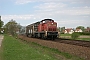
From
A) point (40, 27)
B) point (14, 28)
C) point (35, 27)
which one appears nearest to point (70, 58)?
point (40, 27)

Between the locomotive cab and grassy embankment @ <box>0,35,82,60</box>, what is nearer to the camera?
grassy embankment @ <box>0,35,82,60</box>

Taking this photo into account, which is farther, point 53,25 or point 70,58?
point 53,25

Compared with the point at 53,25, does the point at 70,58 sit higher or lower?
lower

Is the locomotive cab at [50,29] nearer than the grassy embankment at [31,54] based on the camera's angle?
No

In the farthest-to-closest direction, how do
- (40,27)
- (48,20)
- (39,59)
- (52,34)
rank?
(40,27), (48,20), (52,34), (39,59)

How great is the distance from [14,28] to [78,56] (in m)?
76.7

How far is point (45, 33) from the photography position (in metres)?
38.6

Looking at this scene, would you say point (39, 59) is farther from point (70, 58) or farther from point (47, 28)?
point (47, 28)

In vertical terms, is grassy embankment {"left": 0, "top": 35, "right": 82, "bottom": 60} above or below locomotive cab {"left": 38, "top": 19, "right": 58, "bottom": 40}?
below

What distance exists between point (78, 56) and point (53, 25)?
25.3 metres

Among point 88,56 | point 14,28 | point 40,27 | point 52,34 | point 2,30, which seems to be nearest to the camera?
point 88,56

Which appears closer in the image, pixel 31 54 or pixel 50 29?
pixel 31 54

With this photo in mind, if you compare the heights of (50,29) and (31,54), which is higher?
(50,29)

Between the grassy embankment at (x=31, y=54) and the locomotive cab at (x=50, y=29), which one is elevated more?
the locomotive cab at (x=50, y=29)
